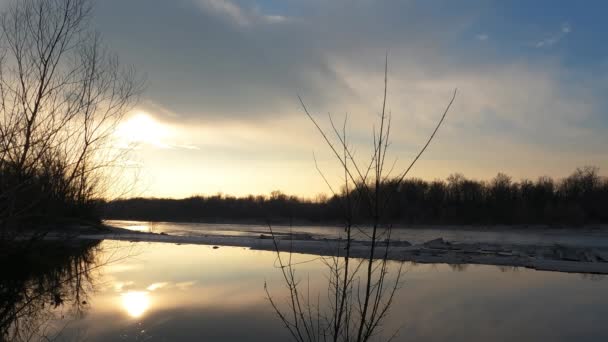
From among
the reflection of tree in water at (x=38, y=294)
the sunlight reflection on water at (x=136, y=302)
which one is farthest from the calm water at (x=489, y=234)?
the sunlight reflection on water at (x=136, y=302)

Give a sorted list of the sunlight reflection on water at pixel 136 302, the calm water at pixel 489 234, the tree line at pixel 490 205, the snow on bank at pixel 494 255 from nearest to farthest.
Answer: the sunlight reflection on water at pixel 136 302, the snow on bank at pixel 494 255, the calm water at pixel 489 234, the tree line at pixel 490 205

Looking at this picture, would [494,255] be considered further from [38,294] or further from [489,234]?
[489,234]

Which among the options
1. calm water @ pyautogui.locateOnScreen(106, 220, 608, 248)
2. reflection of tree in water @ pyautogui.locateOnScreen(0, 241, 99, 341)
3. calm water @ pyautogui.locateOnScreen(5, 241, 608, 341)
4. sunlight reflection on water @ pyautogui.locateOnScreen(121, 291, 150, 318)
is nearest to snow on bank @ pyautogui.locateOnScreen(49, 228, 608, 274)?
calm water @ pyautogui.locateOnScreen(5, 241, 608, 341)

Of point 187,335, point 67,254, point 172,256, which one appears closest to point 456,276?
point 187,335

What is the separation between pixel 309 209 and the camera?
62.7 metres

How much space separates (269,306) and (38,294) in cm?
433

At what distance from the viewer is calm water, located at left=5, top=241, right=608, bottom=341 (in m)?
7.01

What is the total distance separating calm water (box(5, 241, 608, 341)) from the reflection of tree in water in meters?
0.06

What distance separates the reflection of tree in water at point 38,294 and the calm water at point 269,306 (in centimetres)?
6

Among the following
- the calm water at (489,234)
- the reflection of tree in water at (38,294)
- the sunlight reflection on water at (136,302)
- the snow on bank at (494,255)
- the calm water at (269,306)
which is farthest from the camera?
the calm water at (489,234)

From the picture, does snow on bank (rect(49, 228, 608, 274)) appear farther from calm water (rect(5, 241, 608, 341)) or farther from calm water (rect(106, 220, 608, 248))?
calm water (rect(106, 220, 608, 248))

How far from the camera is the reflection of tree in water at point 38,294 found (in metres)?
6.52

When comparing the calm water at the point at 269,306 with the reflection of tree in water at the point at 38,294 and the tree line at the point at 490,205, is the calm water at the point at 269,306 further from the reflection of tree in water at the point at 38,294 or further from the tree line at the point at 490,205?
the tree line at the point at 490,205

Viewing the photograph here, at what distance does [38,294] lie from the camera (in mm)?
5547
